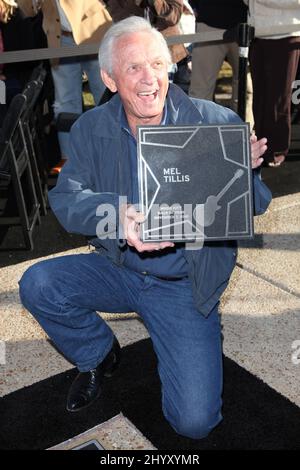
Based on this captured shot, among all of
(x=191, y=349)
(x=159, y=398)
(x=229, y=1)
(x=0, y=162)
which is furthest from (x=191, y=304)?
(x=229, y=1)

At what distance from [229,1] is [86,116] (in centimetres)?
316

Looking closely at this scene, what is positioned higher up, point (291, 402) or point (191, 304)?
point (191, 304)

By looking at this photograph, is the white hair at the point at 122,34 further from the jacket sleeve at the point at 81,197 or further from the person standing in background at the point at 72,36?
the person standing in background at the point at 72,36

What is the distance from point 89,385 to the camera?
3021mm

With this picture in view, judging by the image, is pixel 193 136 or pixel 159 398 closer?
pixel 193 136

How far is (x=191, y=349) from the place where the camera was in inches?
109

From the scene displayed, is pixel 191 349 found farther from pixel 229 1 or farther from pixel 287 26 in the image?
pixel 229 1

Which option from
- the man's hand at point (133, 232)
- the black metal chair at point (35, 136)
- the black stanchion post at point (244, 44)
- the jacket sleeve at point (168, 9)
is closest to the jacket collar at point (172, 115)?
the man's hand at point (133, 232)

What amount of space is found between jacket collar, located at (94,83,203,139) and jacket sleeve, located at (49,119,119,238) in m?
0.09

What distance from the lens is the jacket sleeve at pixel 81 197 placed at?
2660mm

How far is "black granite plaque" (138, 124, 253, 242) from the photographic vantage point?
7.77 feet

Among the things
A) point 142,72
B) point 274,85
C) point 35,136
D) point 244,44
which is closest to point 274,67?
point 274,85

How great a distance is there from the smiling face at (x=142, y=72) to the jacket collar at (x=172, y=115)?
91 mm

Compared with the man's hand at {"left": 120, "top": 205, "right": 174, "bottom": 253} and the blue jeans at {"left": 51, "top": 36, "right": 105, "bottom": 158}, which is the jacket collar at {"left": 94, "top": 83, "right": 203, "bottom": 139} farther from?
the blue jeans at {"left": 51, "top": 36, "right": 105, "bottom": 158}
